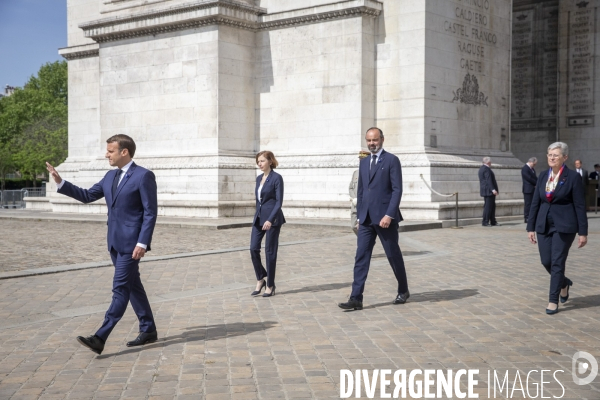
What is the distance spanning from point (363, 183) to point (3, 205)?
103 ft

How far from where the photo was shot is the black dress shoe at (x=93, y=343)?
6.38 metres

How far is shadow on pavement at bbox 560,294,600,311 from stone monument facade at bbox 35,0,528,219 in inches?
418

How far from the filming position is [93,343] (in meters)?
6.41

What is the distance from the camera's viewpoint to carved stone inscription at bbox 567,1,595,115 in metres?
27.0

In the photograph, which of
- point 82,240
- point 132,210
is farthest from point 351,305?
point 82,240

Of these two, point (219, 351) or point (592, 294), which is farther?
point (592, 294)

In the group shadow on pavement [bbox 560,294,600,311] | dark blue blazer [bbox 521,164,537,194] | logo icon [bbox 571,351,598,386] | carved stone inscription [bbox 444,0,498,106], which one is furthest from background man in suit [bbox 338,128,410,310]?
carved stone inscription [bbox 444,0,498,106]

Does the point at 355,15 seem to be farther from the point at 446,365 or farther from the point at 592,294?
the point at 446,365

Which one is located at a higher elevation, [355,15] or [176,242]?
[355,15]

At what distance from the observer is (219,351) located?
666 cm

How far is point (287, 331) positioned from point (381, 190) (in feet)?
7.07

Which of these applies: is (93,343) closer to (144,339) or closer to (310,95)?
(144,339)

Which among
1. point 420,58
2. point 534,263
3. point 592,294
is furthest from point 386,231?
point 420,58

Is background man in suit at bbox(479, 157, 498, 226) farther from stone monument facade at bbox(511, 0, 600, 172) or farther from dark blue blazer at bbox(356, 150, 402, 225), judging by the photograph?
dark blue blazer at bbox(356, 150, 402, 225)
